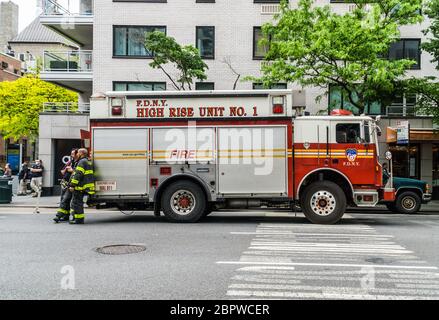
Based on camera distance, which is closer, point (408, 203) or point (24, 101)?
point (408, 203)

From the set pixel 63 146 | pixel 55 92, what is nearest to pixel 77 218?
pixel 63 146

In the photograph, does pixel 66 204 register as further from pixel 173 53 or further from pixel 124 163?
pixel 173 53

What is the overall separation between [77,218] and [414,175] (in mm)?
16325

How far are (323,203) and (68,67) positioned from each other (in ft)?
54.3

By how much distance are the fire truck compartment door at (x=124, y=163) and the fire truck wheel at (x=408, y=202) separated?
8661 mm

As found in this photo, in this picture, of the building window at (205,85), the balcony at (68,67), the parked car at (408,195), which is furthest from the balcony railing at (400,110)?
the balcony at (68,67)

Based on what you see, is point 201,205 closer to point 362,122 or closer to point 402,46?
point 362,122

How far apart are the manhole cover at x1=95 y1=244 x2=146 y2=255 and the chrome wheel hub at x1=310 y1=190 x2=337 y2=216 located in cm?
484

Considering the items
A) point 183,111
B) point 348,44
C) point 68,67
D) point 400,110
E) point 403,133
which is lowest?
point 403,133

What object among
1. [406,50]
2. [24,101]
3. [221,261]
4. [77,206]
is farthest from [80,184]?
[24,101]

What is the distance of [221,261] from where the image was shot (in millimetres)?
7234

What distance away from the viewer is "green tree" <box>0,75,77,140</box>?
34.8 meters
